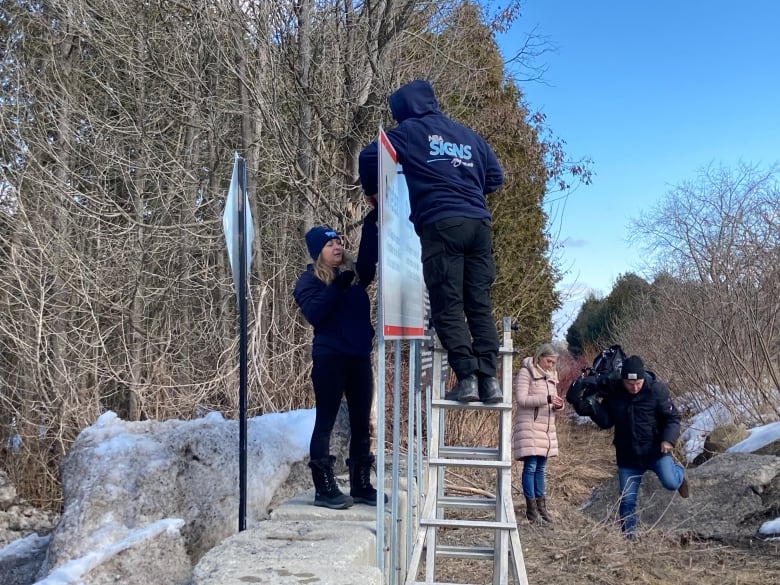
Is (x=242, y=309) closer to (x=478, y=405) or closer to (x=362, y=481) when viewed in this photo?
(x=362, y=481)

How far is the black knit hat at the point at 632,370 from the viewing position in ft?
21.2

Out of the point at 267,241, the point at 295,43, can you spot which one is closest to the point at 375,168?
the point at 295,43

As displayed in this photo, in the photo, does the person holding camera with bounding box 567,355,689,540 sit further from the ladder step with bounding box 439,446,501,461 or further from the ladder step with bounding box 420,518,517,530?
the ladder step with bounding box 420,518,517,530

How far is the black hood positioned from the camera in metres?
4.26

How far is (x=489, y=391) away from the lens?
13.8 ft

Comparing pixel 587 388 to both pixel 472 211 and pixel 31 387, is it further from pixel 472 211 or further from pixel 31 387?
pixel 31 387

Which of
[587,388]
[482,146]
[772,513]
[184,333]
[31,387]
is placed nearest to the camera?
[482,146]

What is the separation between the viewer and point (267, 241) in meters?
10.7

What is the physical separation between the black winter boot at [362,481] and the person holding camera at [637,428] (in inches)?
118

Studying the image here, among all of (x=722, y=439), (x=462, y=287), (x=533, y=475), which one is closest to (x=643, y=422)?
(x=533, y=475)

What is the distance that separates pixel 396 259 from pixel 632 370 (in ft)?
11.6

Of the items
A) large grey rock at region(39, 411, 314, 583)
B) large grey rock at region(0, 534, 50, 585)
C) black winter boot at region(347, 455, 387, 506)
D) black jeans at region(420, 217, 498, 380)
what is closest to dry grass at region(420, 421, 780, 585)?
large grey rock at region(39, 411, 314, 583)

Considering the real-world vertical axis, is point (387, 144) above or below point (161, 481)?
above

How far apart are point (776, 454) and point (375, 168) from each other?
770 cm
